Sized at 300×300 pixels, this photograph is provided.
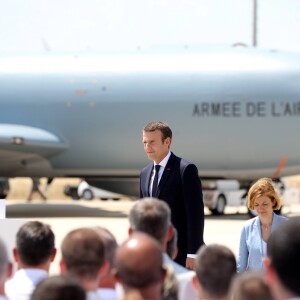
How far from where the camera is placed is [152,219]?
4.89 meters

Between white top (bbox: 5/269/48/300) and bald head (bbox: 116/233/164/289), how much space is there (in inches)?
48.9

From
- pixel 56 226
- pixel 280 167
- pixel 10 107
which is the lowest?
pixel 56 226

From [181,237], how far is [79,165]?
2092 centimetres

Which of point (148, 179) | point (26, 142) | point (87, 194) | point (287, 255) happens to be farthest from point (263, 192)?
point (87, 194)

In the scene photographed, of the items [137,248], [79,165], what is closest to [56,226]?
[79,165]

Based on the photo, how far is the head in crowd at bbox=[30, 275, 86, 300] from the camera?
3.25 meters

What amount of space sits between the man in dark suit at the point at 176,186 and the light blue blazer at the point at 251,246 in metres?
0.36

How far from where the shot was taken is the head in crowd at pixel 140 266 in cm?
351

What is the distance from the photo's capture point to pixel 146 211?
16.1 ft

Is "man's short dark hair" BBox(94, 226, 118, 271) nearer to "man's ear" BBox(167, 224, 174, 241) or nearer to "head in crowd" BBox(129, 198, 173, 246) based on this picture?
"head in crowd" BBox(129, 198, 173, 246)

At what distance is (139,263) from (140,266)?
0.04 feet

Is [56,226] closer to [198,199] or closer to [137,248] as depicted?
[198,199]

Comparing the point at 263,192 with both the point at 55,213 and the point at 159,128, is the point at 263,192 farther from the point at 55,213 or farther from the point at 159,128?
the point at 55,213

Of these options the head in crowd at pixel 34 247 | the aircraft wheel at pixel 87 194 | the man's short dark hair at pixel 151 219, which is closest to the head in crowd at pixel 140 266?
the man's short dark hair at pixel 151 219
